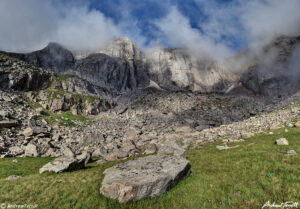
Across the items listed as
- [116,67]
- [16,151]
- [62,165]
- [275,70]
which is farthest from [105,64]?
[275,70]

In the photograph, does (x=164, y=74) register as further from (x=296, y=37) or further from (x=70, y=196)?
(x=70, y=196)

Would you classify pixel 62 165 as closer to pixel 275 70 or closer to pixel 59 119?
pixel 59 119

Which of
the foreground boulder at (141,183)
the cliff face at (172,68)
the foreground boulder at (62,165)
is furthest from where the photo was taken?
the cliff face at (172,68)

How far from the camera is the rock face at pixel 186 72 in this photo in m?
132

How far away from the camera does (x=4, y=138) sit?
84.7 ft

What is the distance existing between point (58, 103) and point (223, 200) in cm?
6878

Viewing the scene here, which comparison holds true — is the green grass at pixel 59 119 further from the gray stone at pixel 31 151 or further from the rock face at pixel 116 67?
the rock face at pixel 116 67

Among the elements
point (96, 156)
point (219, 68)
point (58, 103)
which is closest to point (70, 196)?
point (96, 156)

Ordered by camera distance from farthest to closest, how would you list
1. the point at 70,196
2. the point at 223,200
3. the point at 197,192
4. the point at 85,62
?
1. the point at 85,62
2. the point at 70,196
3. the point at 197,192
4. the point at 223,200

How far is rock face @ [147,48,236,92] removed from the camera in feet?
433

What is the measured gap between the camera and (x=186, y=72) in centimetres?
13475

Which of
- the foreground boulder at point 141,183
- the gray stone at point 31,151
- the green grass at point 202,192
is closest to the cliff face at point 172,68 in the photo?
the gray stone at point 31,151

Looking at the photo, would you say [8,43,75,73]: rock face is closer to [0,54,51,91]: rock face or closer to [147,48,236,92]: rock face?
[0,54,51,91]: rock face

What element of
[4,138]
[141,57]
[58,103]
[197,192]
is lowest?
[197,192]
